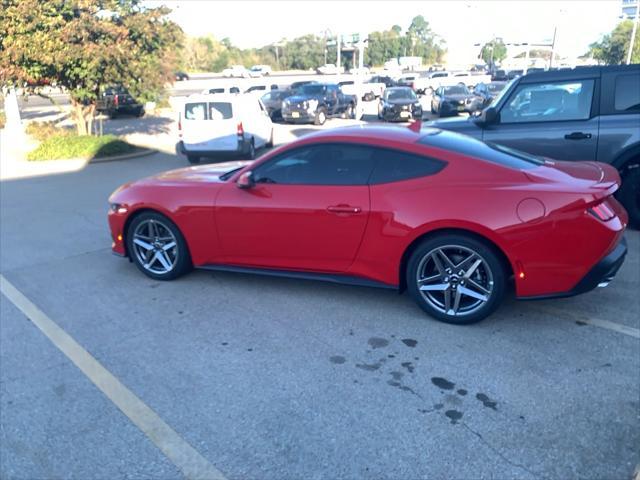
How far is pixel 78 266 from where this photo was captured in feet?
20.3

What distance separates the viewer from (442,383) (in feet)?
11.8

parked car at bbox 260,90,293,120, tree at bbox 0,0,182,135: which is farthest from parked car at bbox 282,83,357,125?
tree at bbox 0,0,182,135

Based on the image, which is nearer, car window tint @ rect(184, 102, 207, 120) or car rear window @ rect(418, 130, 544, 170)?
car rear window @ rect(418, 130, 544, 170)

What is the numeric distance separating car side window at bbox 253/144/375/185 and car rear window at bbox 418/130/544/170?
0.53 m

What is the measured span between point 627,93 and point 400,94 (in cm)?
1767

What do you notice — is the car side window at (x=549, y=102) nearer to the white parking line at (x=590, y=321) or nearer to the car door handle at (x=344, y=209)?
the white parking line at (x=590, y=321)

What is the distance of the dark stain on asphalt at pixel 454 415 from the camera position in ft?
10.5

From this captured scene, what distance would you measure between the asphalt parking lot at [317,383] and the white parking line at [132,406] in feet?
0.12

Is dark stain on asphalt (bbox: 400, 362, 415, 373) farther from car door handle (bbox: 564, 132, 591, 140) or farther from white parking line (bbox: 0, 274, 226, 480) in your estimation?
car door handle (bbox: 564, 132, 591, 140)

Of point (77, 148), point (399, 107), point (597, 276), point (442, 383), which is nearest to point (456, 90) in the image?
point (399, 107)

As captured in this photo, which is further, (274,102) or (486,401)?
(274,102)

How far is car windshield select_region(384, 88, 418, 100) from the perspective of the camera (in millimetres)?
23606

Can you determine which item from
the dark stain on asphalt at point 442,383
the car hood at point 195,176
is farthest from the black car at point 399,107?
the dark stain on asphalt at point 442,383

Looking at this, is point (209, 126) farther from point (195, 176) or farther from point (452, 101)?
point (452, 101)
